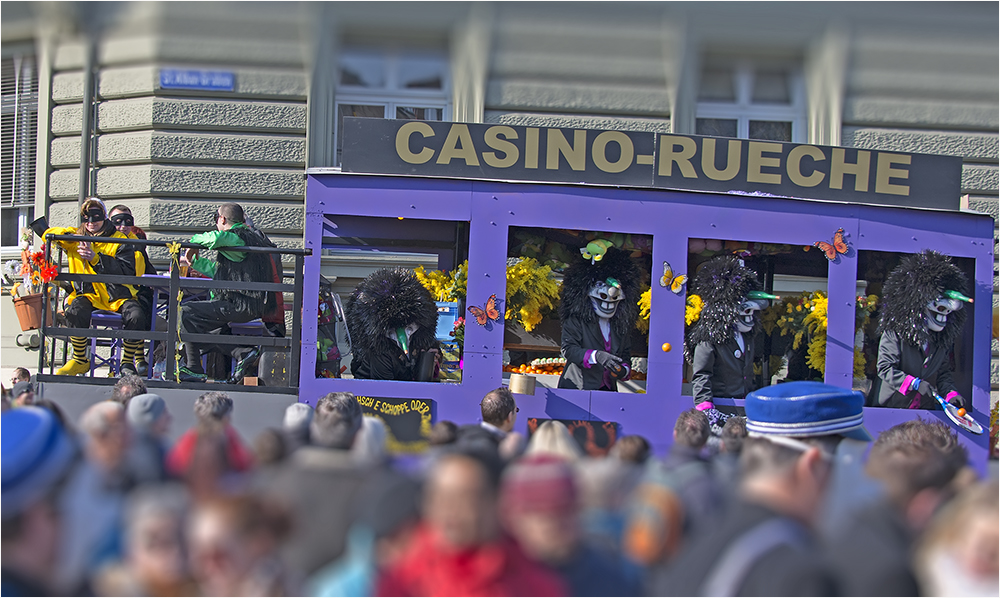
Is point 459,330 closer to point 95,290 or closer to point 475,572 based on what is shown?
point 95,290

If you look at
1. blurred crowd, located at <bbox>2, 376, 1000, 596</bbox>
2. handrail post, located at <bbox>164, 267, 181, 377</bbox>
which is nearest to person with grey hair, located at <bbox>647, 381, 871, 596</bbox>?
blurred crowd, located at <bbox>2, 376, 1000, 596</bbox>

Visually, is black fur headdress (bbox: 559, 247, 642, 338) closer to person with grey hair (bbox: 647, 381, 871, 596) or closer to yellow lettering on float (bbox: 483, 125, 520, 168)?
yellow lettering on float (bbox: 483, 125, 520, 168)

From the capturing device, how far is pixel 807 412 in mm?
3551

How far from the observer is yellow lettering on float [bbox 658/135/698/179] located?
579 cm

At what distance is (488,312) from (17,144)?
22.7 feet

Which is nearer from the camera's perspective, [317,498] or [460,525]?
[460,525]

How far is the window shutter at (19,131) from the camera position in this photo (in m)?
9.13

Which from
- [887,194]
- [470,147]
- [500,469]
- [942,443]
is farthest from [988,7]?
[500,469]

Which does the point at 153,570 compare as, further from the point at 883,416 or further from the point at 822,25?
the point at 883,416

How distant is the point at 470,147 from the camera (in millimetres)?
5691

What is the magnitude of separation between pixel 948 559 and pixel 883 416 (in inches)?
175

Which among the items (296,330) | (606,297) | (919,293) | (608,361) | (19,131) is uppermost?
(19,131)

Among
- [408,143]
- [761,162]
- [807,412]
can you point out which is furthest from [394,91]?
[807,412]

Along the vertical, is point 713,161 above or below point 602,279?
above
